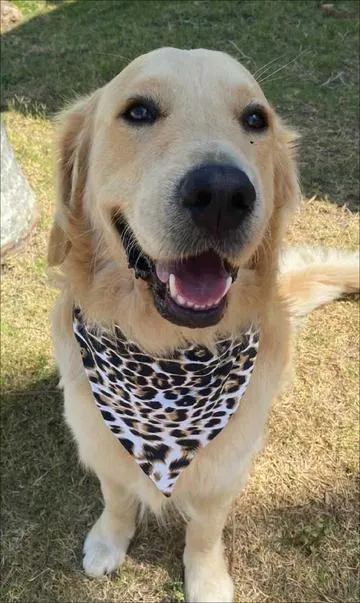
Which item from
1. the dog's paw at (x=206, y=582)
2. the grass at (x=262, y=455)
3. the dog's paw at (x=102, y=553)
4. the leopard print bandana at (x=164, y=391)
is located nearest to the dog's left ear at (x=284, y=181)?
the leopard print bandana at (x=164, y=391)

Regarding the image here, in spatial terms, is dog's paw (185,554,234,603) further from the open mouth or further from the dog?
the open mouth

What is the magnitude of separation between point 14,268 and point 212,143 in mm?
2543

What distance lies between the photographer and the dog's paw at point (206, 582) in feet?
7.97

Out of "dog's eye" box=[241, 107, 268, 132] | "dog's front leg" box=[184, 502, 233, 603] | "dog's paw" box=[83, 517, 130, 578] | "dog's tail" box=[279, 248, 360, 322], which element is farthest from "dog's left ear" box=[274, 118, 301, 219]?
"dog's paw" box=[83, 517, 130, 578]

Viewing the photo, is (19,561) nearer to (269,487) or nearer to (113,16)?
(269,487)

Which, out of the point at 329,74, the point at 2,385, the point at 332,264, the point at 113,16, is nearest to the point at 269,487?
the point at 332,264

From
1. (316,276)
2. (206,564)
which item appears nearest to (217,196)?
(206,564)

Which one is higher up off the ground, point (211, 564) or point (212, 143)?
point (212, 143)

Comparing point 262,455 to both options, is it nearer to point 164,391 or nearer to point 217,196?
point 164,391

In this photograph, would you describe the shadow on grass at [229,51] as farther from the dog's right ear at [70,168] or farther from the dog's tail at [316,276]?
the dog's right ear at [70,168]

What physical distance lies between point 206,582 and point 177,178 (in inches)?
70.4

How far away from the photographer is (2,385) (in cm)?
318

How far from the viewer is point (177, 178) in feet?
4.93

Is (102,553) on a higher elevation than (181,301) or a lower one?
lower
